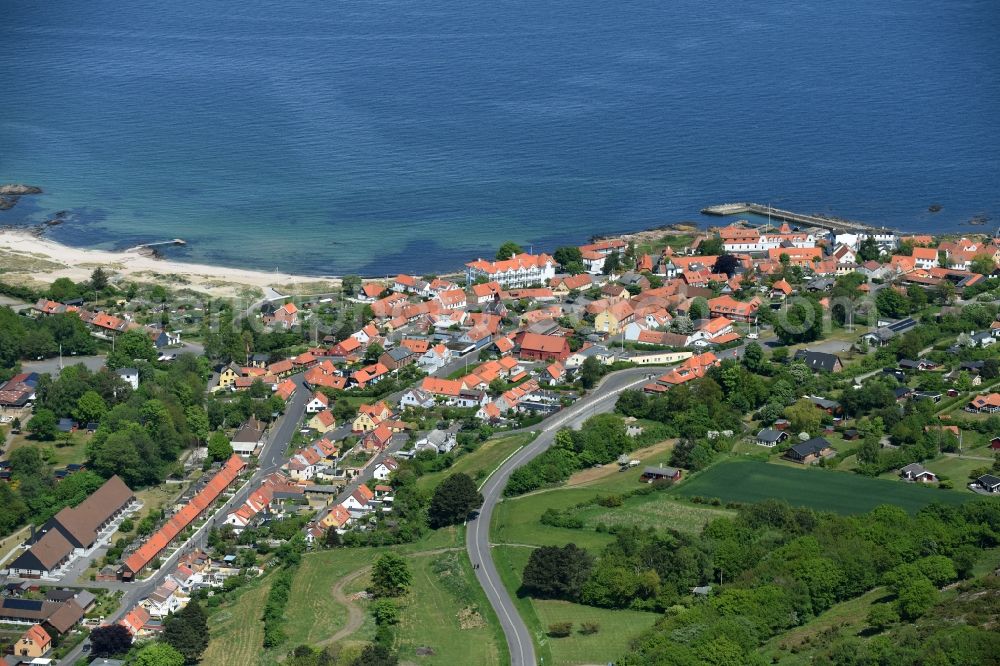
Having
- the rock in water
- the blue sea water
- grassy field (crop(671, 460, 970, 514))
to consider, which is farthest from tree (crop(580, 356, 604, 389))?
the rock in water

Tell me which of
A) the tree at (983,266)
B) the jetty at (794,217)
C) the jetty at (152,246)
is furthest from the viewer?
the jetty at (794,217)

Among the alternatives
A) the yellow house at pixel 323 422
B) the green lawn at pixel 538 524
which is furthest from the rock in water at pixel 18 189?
the green lawn at pixel 538 524

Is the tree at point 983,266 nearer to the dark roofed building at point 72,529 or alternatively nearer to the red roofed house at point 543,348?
the red roofed house at point 543,348

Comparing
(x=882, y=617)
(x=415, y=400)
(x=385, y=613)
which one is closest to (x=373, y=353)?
(x=415, y=400)

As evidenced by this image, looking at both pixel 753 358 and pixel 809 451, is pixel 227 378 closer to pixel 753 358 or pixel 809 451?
pixel 753 358

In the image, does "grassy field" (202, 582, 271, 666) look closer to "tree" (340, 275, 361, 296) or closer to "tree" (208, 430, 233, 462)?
"tree" (208, 430, 233, 462)

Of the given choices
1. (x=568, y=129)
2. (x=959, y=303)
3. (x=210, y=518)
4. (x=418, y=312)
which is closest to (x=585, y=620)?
(x=210, y=518)

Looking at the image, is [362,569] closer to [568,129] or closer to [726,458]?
[726,458]
